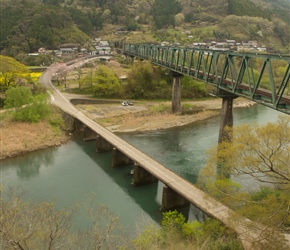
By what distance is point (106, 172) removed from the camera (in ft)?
88.7

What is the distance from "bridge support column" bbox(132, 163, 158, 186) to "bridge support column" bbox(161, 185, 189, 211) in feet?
12.4

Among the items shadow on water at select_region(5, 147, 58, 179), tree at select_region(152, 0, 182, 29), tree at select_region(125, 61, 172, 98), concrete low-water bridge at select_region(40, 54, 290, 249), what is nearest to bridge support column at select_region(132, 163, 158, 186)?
concrete low-water bridge at select_region(40, 54, 290, 249)

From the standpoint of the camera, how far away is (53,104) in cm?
4231

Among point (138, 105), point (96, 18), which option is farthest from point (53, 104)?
point (96, 18)

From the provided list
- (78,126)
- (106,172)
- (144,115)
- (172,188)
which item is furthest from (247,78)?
(78,126)

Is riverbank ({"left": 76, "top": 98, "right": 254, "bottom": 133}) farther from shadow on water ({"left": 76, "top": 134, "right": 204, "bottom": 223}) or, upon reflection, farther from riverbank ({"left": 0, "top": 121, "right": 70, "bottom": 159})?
shadow on water ({"left": 76, "top": 134, "right": 204, "bottom": 223})

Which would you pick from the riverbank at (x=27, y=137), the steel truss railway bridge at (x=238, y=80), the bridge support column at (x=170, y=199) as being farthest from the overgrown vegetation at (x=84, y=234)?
the riverbank at (x=27, y=137)

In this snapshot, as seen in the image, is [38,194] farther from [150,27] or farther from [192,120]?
[150,27]

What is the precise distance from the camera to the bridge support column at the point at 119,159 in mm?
27500

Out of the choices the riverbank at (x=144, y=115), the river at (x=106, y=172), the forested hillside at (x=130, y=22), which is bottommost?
the river at (x=106, y=172)

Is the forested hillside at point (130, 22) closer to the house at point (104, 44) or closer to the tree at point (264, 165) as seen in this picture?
the house at point (104, 44)

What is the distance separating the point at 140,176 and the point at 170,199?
4.19 m

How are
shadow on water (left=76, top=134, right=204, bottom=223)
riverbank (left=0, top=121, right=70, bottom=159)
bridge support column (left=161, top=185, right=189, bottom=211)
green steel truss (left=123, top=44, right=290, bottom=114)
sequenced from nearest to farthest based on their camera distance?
green steel truss (left=123, top=44, right=290, bottom=114) → bridge support column (left=161, top=185, right=189, bottom=211) → shadow on water (left=76, top=134, right=204, bottom=223) → riverbank (left=0, top=121, right=70, bottom=159)

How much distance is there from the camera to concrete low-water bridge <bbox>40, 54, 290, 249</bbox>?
12383 mm
